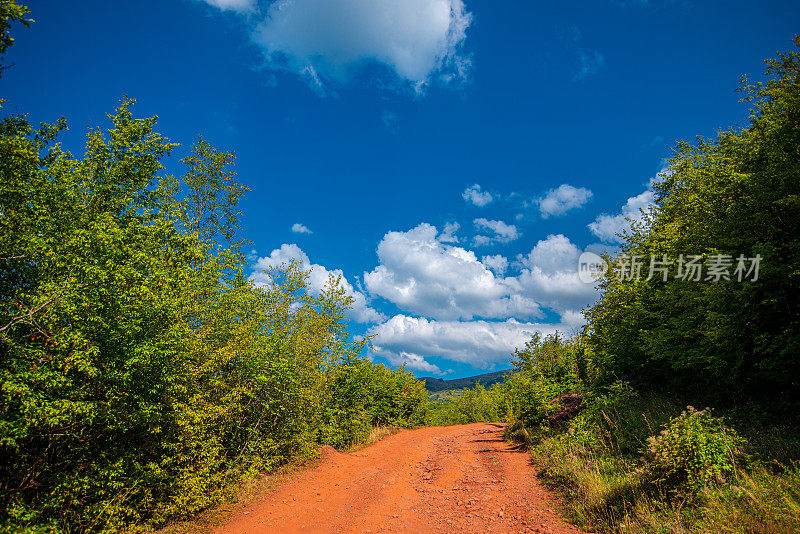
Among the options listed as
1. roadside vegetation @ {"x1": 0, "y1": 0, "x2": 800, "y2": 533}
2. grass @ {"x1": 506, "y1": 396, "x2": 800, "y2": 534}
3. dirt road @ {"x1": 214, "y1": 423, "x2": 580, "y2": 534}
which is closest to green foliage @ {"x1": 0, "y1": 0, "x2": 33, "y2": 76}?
roadside vegetation @ {"x1": 0, "y1": 0, "x2": 800, "y2": 533}

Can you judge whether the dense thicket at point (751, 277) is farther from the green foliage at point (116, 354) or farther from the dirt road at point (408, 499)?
the green foliage at point (116, 354)

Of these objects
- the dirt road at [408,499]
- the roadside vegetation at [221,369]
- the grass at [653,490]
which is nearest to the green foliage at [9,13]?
the roadside vegetation at [221,369]

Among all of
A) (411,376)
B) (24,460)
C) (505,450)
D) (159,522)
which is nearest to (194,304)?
(24,460)

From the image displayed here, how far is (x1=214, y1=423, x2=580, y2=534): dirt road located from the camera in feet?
20.6

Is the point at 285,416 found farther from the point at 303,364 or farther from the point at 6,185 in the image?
the point at 6,185

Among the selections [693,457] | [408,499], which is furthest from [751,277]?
[408,499]

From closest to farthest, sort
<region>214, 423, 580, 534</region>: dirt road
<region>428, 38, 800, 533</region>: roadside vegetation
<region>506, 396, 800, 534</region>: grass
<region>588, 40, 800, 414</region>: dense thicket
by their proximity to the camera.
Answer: <region>506, 396, 800, 534</region>: grass
<region>428, 38, 800, 533</region>: roadside vegetation
<region>214, 423, 580, 534</region>: dirt road
<region>588, 40, 800, 414</region>: dense thicket

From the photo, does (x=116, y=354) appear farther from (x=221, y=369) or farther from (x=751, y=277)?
(x=751, y=277)

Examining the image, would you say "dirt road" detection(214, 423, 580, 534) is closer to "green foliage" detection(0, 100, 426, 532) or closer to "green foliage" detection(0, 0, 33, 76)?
"green foliage" detection(0, 100, 426, 532)

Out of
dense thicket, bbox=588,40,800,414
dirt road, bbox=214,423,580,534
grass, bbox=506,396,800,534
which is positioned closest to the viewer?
grass, bbox=506,396,800,534

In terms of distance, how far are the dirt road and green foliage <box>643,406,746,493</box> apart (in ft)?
6.11

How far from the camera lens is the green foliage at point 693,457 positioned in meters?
5.22

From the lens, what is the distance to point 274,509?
23.6 feet

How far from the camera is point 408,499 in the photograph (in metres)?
7.86
